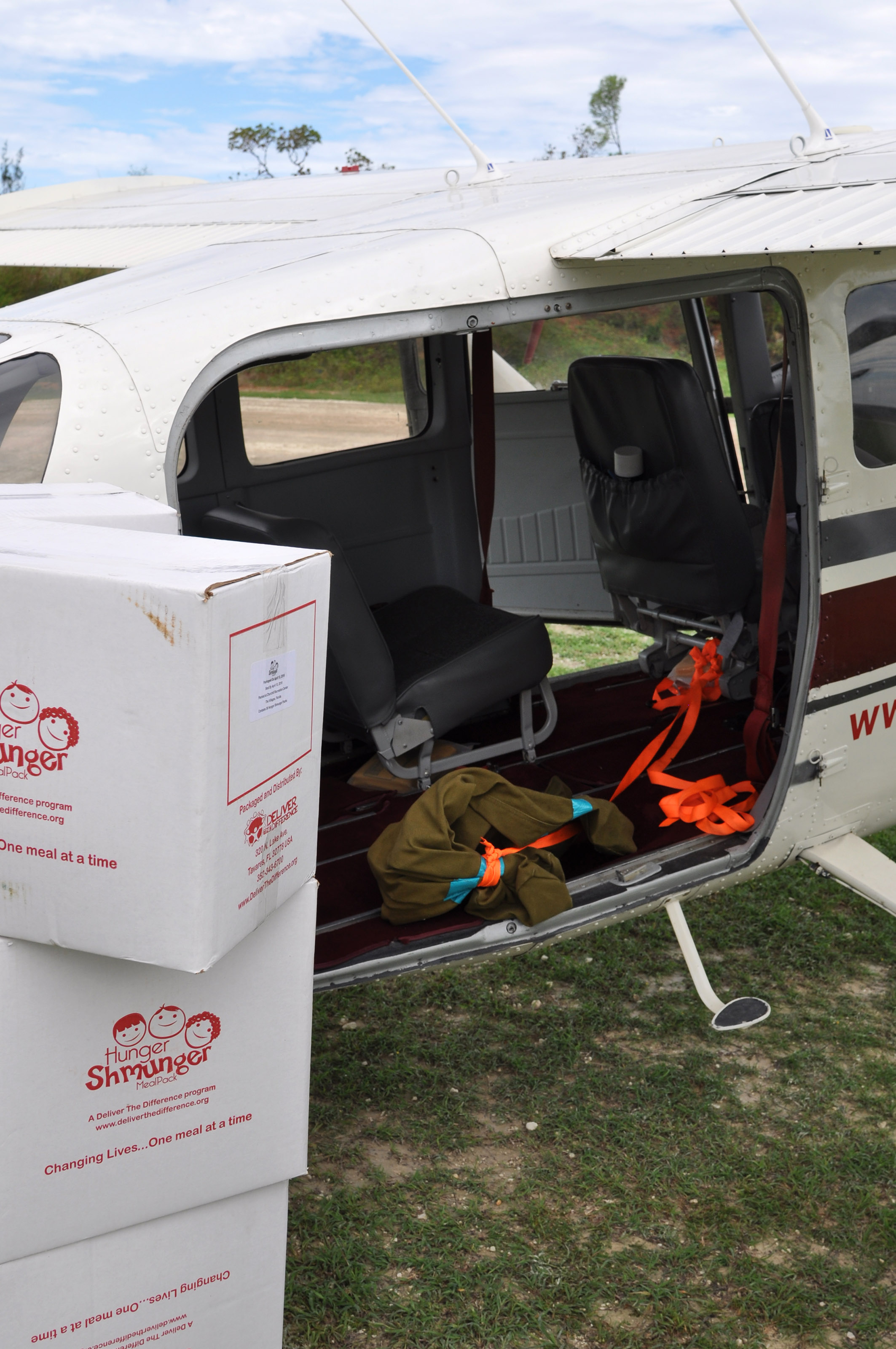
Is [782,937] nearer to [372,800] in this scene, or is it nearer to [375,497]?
[372,800]

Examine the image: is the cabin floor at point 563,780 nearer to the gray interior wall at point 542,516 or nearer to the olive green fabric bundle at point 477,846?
the olive green fabric bundle at point 477,846

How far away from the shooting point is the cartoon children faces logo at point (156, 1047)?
6.70ft

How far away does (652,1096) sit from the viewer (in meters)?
3.57

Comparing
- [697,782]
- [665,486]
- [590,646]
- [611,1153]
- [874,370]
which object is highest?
[874,370]

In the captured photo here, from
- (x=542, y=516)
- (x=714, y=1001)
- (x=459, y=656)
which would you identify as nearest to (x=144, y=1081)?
(x=714, y=1001)

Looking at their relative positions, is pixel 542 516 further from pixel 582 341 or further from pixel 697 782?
pixel 697 782

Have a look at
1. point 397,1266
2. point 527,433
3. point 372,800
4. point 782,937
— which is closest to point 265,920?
point 397,1266

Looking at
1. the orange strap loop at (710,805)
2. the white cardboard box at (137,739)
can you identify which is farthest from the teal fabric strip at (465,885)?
the white cardboard box at (137,739)

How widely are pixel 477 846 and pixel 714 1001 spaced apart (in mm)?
786

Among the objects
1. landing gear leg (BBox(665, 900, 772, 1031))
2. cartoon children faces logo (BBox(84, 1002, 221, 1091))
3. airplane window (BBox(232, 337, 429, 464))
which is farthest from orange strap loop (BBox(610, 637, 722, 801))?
cartoon children faces logo (BBox(84, 1002, 221, 1091))

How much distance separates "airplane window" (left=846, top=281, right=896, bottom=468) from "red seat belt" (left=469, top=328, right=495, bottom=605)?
5.17 feet

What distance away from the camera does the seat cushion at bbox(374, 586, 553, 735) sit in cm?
396

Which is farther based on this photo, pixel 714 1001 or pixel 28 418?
pixel 714 1001

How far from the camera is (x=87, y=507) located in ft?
7.28
